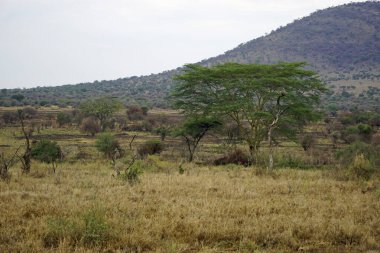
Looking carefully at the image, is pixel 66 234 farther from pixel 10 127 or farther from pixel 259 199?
pixel 10 127

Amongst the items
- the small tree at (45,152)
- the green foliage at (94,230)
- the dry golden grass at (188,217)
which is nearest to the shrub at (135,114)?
the small tree at (45,152)

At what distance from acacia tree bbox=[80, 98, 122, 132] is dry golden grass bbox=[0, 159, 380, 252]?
40.6 m

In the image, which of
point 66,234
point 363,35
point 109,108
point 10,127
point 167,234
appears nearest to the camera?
point 66,234

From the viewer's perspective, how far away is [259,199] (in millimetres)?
10555

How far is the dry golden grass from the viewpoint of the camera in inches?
271

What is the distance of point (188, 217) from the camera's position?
8383 millimetres

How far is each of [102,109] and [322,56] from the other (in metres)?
95.1

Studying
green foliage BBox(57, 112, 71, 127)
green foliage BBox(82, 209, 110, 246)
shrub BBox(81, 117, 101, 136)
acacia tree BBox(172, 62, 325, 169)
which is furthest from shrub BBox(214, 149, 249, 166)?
green foliage BBox(57, 112, 71, 127)

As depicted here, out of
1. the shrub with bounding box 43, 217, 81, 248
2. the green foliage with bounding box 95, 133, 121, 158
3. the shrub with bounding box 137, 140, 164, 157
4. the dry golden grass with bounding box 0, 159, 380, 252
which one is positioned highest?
the shrub with bounding box 43, 217, 81, 248

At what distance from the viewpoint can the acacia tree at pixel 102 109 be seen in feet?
174

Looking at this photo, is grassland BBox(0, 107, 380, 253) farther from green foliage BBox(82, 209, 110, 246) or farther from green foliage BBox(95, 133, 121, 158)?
green foliage BBox(95, 133, 121, 158)

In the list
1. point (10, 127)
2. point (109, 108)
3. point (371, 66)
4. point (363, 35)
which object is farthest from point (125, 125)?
point (363, 35)

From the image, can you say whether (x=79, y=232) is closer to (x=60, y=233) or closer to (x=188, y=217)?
(x=60, y=233)

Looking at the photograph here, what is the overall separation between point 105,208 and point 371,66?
12797cm
